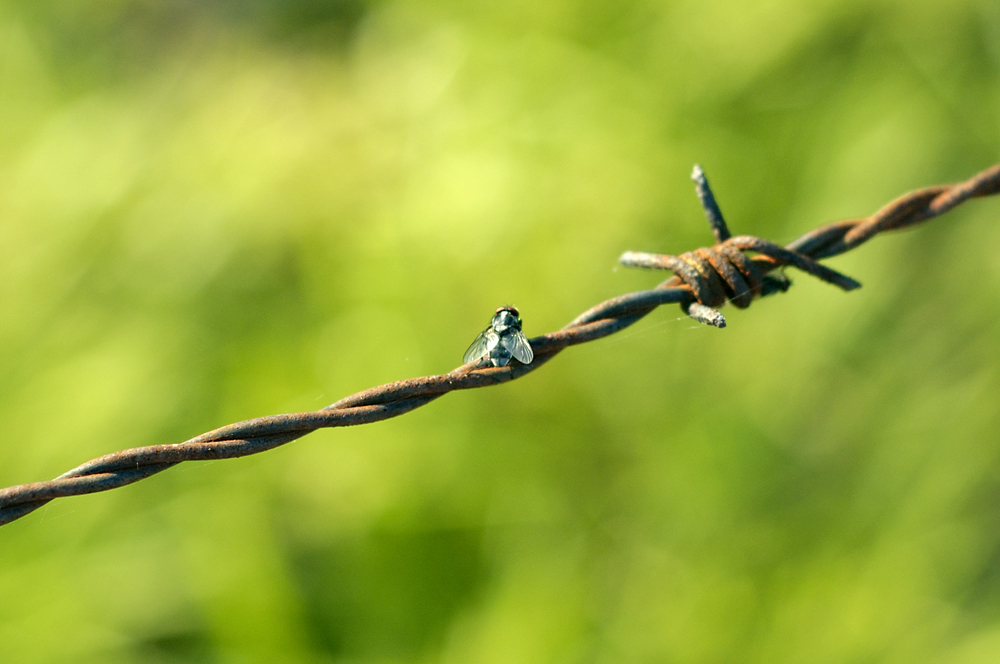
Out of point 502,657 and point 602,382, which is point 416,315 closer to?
point 602,382

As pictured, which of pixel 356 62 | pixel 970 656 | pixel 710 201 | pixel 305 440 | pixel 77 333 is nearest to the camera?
pixel 710 201

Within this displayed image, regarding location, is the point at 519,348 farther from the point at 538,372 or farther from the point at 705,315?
the point at 538,372

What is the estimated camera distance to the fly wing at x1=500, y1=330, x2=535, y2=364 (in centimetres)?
115

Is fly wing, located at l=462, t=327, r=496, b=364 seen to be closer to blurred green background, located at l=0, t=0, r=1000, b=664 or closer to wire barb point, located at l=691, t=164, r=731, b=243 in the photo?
wire barb point, located at l=691, t=164, r=731, b=243

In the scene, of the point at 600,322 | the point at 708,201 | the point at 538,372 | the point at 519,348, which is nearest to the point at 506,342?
the point at 519,348

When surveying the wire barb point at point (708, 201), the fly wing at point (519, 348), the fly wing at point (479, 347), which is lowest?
the fly wing at point (519, 348)

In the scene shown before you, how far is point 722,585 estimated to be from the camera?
8.23ft

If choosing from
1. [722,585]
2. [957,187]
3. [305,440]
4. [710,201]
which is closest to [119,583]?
[305,440]

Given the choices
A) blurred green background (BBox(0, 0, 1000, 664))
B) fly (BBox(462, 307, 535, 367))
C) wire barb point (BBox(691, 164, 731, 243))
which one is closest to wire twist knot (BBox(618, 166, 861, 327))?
wire barb point (BBox(691, 164, 731, 243))

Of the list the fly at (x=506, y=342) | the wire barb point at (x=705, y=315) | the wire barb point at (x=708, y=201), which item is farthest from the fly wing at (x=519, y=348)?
the wire barb point at (x=708, y=201)

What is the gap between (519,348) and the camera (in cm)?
116

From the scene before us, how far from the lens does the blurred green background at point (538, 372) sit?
2.48m

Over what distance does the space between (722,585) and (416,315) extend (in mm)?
→ 1613

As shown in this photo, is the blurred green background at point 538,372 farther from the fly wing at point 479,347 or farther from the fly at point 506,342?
the fly at point 506,342
